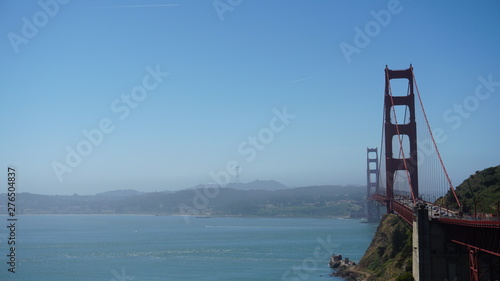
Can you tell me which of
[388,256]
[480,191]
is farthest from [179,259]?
[480,191]

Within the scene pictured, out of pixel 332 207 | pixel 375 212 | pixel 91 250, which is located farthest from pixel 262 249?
pixel 332 207

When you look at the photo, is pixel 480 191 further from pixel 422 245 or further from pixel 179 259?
pixel 179 259

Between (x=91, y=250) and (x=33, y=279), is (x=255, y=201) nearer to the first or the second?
(x=91, y=250)

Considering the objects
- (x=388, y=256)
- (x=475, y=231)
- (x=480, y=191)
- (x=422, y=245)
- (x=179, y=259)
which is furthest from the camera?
(x=179, y=259)

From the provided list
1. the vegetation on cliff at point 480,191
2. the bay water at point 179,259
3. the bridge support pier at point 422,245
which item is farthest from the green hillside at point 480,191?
the bridge support pier at point 422,245

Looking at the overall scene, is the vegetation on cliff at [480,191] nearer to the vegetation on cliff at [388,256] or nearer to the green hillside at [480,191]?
the green hillside at [480,191]

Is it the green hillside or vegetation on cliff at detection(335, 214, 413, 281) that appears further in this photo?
the green hillside

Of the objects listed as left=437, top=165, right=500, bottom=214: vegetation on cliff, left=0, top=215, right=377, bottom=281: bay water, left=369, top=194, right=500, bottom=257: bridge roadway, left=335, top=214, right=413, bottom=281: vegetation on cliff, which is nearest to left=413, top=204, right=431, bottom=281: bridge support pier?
left=369, top=194, right=500, bottom=257: bridge roadway

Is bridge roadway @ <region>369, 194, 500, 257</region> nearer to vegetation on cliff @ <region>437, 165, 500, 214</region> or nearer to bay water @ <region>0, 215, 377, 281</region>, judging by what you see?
vegetation on cliff @ <region>437, 165, 500, 214</region>
